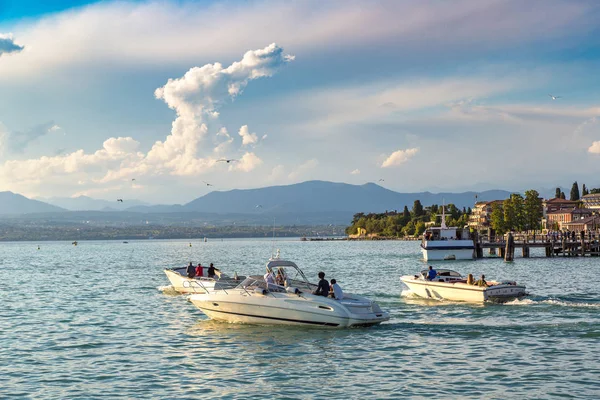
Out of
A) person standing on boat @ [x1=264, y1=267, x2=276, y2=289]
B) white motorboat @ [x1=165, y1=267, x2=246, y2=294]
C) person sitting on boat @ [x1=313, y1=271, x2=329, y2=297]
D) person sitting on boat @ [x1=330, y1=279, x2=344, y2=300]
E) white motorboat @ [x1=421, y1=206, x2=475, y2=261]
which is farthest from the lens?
white motorboat @ [x1=421, y1=206, x2=475, y2=261]

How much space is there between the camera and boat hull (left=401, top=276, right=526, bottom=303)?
3841cm

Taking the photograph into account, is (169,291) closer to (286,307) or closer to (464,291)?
(464,291)

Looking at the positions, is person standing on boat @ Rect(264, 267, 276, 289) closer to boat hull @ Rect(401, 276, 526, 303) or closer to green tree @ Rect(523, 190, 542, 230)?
boat hull @ Rect(401, 276, 526, 303)

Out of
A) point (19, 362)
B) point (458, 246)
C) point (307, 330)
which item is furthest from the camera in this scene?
point (458, 246)

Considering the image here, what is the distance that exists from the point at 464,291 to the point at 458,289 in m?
0.46

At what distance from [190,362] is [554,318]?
17.7 meters

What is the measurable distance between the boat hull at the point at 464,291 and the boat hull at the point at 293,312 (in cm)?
1022

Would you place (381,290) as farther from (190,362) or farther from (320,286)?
(190,362)

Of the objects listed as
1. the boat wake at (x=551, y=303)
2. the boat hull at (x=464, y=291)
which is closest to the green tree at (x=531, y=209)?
the boat hull at (x=464, y=291)

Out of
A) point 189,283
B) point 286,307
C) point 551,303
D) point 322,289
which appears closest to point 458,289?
point 551,303

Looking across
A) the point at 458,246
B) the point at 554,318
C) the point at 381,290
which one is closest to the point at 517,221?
the point at 458,246

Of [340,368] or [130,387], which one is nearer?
[130,387]

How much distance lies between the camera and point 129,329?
105 ft

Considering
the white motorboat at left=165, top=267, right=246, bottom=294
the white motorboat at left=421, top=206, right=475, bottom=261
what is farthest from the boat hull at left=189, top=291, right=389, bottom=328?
the white motorboat at left=421, top=206, right=475, bottom=261
